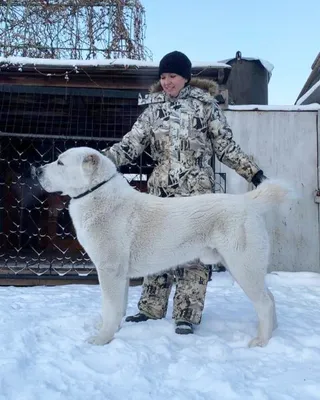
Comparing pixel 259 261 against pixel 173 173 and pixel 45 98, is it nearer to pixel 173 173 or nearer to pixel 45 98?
pixel 173 173

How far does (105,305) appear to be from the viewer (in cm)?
266

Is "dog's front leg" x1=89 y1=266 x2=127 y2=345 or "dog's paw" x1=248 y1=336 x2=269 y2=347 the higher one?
"dog's front leg" x1=89 y1=266 x2=127 y2=345

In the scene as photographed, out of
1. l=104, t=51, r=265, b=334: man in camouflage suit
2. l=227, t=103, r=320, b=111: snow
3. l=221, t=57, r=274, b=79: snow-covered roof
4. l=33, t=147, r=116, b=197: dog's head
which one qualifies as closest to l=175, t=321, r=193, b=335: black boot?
l=104, t=51, r=265, b=334: man in camouflage suit

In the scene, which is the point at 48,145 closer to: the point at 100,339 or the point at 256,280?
the point at 100,339

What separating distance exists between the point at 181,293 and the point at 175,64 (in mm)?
1618

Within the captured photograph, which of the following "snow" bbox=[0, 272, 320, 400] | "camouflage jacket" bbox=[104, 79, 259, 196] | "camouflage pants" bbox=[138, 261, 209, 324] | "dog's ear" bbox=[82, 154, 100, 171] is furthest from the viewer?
"camouflage jacket" bbox=[104, 79, 259, 196]

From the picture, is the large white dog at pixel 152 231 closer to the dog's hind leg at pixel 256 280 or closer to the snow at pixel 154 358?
the dog's hind leg at pixel 256 280

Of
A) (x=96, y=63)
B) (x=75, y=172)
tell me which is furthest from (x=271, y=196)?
(x=96, y=63)

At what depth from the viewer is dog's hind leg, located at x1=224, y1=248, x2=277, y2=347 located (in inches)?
103

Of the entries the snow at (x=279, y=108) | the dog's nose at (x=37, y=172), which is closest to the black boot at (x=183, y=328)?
the dog's nose at (x=37, y=172)

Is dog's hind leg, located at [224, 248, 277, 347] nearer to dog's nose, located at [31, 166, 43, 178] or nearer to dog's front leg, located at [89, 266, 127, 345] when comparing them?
dog's front leg, located at [89, 266, 127, 345]

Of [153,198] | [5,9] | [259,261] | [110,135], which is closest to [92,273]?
[110,135]

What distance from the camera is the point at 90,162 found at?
2662 mm

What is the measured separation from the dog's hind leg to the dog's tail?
305 millimetres
